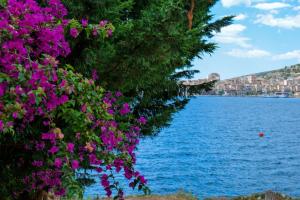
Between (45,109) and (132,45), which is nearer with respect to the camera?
(45,109)

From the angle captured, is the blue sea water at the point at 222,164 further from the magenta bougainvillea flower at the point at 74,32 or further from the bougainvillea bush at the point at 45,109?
the magenta bougainvillea flower at the point at 74,32

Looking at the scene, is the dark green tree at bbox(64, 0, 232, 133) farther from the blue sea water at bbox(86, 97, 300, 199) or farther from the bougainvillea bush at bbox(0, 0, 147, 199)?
the blue sea water at bbox(86, 97, 300, 199)

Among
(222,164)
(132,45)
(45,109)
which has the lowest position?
(222,164)

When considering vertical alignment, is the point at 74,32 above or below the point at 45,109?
above

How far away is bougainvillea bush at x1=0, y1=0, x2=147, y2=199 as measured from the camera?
15.9ft

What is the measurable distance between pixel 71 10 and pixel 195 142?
70962 mm

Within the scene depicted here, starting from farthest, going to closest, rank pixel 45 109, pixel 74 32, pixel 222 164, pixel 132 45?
pixel 222 164 < pixel 132 45 < pixel 74 32 < pixel 45 109

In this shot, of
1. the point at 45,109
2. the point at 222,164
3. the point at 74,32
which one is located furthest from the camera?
the point at 222,164

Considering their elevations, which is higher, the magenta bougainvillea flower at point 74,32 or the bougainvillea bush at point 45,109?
the magenta bougainvillea flower at point 74,32

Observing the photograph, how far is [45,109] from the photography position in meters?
5.27

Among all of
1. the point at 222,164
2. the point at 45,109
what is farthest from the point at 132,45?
the point at 222,164

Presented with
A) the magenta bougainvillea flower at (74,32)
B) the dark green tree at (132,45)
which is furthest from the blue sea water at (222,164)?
the magenta bougainvillea flower at (74,32)

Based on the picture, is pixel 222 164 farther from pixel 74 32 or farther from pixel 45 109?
pixel 45 109

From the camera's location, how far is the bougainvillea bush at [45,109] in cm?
484
